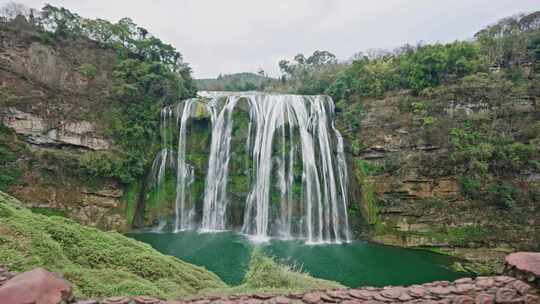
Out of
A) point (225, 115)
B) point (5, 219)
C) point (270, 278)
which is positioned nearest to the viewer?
point (5, 219)

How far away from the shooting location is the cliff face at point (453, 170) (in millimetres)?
12672

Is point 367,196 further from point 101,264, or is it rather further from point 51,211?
point 51,211

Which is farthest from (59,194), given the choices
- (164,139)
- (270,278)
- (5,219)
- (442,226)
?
(442,226)

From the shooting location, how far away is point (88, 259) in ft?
14.6

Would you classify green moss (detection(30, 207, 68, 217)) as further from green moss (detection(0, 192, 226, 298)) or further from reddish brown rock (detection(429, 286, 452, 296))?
reddish brown rock (detection(429, 286, 452, 296))

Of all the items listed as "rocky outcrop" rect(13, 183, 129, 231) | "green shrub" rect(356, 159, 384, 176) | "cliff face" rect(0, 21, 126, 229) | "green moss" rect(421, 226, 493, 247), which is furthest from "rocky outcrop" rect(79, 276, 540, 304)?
"cliff face" rect(0, 21, 126, 229)

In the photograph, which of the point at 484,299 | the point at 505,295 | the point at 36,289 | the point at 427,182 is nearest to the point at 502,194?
the point at 427,182

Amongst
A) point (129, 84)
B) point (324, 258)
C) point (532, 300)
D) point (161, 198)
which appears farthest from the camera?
point (129, 84)

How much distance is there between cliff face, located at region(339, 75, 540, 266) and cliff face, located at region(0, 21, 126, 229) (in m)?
14.8

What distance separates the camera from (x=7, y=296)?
80.4 inches

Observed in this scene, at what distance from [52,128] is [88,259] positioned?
15581mm

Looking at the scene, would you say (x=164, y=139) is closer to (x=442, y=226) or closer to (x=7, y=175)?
(x=7, y=175)

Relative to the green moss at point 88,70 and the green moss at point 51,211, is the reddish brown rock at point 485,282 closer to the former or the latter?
the green moss at point 51,211

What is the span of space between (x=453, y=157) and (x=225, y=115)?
1280 centimetres
